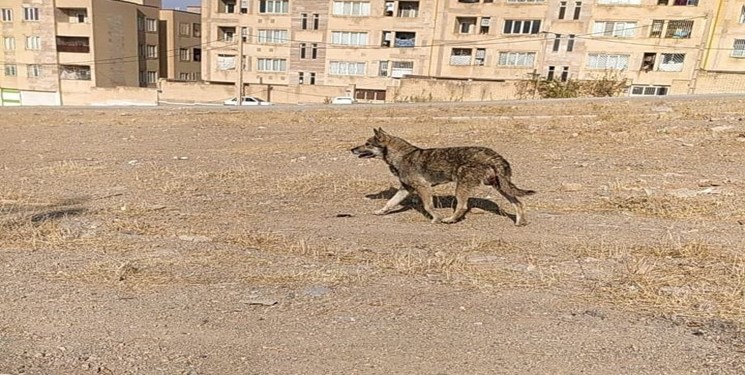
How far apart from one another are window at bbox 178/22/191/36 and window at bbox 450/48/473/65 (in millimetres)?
33945

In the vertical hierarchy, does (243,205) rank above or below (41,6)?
below

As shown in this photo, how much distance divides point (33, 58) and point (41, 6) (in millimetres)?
5272

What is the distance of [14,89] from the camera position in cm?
5284

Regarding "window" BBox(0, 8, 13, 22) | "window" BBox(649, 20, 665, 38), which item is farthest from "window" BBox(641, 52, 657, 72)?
"window" BBox(0, 8, 13, 22)

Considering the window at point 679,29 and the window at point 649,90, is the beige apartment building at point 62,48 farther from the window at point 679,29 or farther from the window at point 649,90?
the window at point 679,29

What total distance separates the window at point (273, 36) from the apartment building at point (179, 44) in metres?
15.6

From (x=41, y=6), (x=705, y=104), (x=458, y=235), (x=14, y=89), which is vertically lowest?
(x=14, y=89)

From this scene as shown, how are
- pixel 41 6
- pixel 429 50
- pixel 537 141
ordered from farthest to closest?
pixel 41 6
pixel 429 50
pixel 537 141

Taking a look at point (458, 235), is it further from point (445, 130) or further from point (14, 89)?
point (14, 89)

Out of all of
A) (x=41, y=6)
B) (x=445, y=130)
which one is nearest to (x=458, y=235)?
(x=445, y=130)

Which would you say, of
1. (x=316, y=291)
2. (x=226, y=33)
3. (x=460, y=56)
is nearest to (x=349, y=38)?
(x=460, y=56)

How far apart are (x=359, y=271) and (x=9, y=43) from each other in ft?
208

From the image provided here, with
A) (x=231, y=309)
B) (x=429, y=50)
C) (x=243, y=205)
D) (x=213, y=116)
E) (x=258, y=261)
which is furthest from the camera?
(x=429, y=50)

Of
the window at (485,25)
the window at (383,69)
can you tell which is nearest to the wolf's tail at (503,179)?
the window at (383,69)
